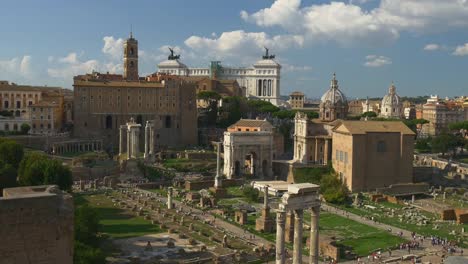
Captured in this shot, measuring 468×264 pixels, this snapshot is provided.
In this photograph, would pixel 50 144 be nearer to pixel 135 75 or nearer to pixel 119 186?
pixel 119 186

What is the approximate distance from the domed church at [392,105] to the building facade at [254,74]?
795 inches

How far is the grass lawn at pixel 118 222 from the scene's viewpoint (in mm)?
31172

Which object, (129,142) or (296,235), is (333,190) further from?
(129,142)

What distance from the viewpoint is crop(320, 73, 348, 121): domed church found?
61.7 m

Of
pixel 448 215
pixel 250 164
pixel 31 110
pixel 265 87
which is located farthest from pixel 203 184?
pixel 265 87

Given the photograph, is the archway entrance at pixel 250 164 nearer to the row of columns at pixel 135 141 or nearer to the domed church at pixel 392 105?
the row of columns at pixel 135 141

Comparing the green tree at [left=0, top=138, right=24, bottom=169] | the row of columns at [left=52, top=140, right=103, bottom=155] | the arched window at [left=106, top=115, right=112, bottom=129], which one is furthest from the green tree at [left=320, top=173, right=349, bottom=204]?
→ the arched window at [left=106, top=115, right=112, bottom=129]

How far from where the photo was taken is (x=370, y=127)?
48.1 meters

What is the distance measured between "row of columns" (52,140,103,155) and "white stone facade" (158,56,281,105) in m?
44.1

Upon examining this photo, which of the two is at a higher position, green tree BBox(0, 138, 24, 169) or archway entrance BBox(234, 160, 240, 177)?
green tree BBox(0, 138, 24, 169)

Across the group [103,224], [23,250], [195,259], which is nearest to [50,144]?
[103,224]

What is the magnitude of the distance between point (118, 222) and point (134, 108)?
31793 mm

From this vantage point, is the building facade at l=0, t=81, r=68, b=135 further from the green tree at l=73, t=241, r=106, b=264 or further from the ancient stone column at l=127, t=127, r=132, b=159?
the green tree at l=73, t=241, r=106, b=264

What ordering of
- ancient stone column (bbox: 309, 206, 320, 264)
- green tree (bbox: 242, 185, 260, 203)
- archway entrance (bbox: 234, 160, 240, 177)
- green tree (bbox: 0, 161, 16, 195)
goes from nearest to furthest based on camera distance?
ancient stone column (bbox: 309, 206, 320, 264) < green tree (bbox: 0, 161, 16, 195) < green tree (bbox: 242, 185, 260, 203) < archway entrance (bbox: 234, 160, 240, 177)
